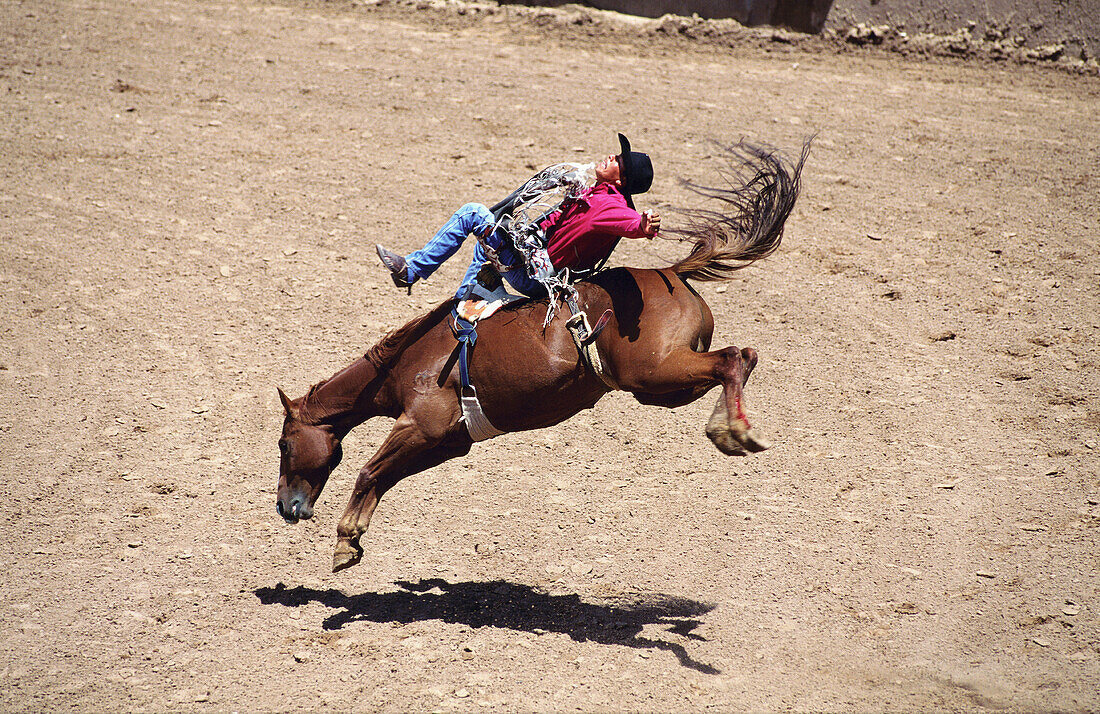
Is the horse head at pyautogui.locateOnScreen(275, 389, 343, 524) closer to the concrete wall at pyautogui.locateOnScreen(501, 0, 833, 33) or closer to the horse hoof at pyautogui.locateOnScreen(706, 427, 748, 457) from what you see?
the horse hoof at pyautogui.locateOnScreen(706, 427, 748, 457)

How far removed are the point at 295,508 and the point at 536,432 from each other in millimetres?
2191

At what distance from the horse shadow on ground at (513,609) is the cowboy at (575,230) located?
1.88 metres

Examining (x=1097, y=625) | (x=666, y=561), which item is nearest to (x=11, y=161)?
(x=666, y=561)

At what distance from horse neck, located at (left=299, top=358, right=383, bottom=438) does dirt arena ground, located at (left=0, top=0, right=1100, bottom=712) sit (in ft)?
3.51

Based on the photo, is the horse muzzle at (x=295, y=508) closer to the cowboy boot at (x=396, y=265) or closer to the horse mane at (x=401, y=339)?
the horse mane at (x=401, y=339)

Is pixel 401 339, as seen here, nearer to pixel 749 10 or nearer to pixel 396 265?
pixel 396 265

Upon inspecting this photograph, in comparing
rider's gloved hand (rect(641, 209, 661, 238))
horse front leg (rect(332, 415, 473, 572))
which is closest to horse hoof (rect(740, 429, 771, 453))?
rider's gloved hand (rect(641, 209, 661, 238))

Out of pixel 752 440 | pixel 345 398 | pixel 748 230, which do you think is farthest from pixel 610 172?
pixel 345 398

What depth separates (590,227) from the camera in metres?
4.74

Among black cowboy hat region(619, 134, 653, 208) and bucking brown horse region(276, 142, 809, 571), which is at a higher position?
black cowboy hat region(619, 134, 653, 208)

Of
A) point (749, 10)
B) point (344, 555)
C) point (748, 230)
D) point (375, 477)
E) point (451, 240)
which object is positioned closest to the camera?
point (451, 240)

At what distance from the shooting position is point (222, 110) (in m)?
10.7

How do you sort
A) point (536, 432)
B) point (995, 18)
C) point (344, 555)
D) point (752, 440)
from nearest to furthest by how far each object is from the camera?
point (752, 440) → point (344, 555) → point (536, 432) → point (995, 18)

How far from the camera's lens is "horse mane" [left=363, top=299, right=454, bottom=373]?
531cm
